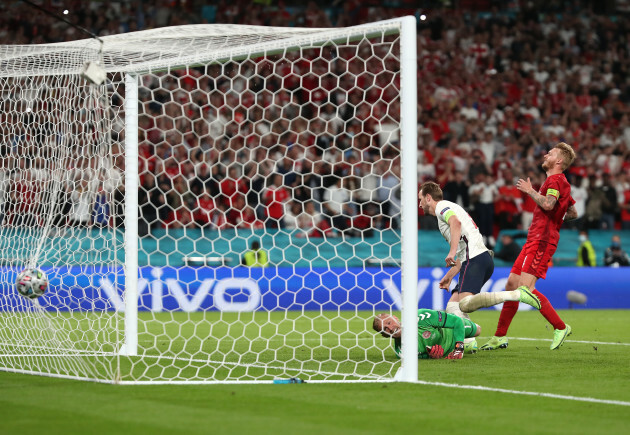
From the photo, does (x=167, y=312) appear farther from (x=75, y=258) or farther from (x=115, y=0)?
(x=115, y=0)

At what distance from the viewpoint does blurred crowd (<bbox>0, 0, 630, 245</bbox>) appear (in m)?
13.5

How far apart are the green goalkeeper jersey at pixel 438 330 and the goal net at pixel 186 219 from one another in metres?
0.33

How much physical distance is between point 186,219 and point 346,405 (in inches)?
316

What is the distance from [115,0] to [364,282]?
10.00m

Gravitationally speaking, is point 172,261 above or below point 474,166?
below

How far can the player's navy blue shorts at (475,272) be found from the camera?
8547mm

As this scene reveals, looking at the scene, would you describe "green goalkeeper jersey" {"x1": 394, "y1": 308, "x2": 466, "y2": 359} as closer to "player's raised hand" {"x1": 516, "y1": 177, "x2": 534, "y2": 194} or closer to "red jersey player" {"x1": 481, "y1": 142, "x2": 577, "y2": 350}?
"red jersey player" {"x1": 481, "y1": 142, "x2": 577, "y2": 350}

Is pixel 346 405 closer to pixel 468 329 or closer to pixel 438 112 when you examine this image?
pixel 468 329

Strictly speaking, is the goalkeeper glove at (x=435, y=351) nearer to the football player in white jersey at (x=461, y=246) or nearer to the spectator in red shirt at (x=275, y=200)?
the football player in white jersey at (x=461, y=246)

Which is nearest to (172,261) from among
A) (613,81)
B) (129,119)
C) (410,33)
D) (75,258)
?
(75,258)

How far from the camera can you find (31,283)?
7781mm

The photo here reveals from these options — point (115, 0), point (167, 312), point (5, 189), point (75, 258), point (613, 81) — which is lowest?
point (167, 312)

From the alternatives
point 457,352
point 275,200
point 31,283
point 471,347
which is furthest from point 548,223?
point 275,200

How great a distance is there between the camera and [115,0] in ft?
70.0
